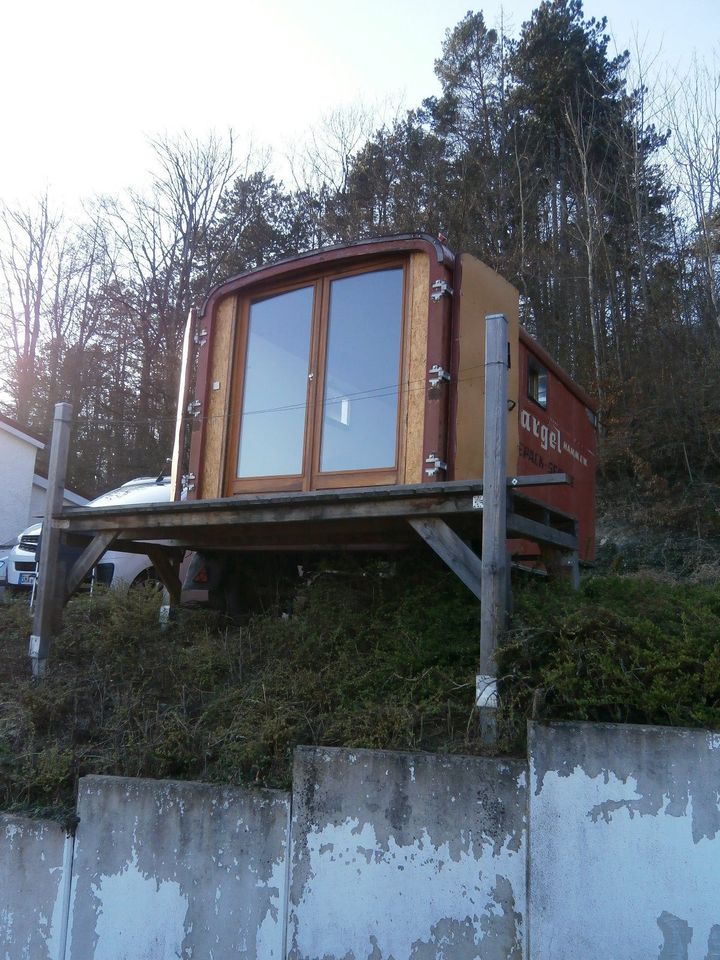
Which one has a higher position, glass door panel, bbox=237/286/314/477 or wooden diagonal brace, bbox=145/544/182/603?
glass door panel, bbox=237/286/314/477

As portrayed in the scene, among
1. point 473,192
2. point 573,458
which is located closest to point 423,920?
point 573,458

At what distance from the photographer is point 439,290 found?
6.57 metres

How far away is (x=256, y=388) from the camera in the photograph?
7559mm

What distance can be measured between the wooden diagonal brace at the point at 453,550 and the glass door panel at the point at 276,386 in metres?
1.64

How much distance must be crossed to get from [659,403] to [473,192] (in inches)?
398

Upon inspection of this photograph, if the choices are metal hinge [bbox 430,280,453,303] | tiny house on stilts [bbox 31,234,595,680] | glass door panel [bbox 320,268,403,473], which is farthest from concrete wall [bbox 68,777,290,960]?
metal hinge [bbox 430,280,453,303]

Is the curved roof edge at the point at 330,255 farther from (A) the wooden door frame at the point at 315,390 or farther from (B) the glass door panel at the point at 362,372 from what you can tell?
(B) the glass door panel at the point at 362,372

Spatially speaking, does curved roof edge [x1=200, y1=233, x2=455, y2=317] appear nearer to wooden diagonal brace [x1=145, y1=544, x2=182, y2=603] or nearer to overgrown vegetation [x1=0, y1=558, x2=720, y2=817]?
wooden diagonal brace [x1=145, y1=544, x2=182, y2=603]

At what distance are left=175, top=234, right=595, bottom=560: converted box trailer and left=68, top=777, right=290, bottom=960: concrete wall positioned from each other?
8.38 ft

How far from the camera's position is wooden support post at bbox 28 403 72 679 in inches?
285

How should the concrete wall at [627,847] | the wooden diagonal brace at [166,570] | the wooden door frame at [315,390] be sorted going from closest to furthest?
the concrete wall at [627,847], the wooden door frame at [315,390], the wooden diagonal brace at [166,570]

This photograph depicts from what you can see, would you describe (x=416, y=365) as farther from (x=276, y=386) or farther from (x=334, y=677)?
(x=334, y=677)

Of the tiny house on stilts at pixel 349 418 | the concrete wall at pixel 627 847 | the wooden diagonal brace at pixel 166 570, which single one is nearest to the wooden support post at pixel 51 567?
the tiny house on stilts at pixel 349 418

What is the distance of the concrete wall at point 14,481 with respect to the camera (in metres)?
16.7
